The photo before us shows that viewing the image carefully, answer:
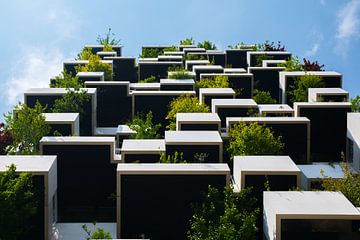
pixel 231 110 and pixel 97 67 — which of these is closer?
pixel 231 110

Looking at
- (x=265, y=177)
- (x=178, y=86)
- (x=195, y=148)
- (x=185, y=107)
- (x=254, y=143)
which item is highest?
(x=178, y=86)

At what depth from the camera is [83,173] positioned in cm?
3105

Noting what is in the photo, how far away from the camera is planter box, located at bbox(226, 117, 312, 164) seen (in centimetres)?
3538

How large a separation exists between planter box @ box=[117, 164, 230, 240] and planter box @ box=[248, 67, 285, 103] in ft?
102

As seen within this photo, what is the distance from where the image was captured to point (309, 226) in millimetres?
23406

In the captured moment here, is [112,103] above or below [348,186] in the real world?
above

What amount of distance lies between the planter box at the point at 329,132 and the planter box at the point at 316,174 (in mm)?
3144

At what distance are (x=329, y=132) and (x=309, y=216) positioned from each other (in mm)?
17070

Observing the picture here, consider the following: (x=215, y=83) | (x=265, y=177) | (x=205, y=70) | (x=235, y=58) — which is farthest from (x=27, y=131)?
(x=235, y=58)

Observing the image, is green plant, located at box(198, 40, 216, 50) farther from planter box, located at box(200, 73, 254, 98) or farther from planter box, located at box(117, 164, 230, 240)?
planter box, located at box(117, 164, 230, 240)

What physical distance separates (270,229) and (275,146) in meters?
8.97

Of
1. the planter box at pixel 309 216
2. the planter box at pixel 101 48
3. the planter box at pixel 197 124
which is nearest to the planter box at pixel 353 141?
the planter box at pixel 197 124

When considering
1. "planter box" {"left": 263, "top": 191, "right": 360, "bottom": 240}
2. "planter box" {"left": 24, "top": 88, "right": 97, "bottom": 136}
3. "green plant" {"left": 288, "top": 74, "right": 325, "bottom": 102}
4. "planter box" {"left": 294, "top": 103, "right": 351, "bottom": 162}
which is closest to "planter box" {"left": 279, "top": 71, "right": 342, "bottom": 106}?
"green plant" {"left": 288, "top": 74, "right": 325, "bottom": 102}

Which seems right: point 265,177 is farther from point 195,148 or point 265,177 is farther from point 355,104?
point 355,104
